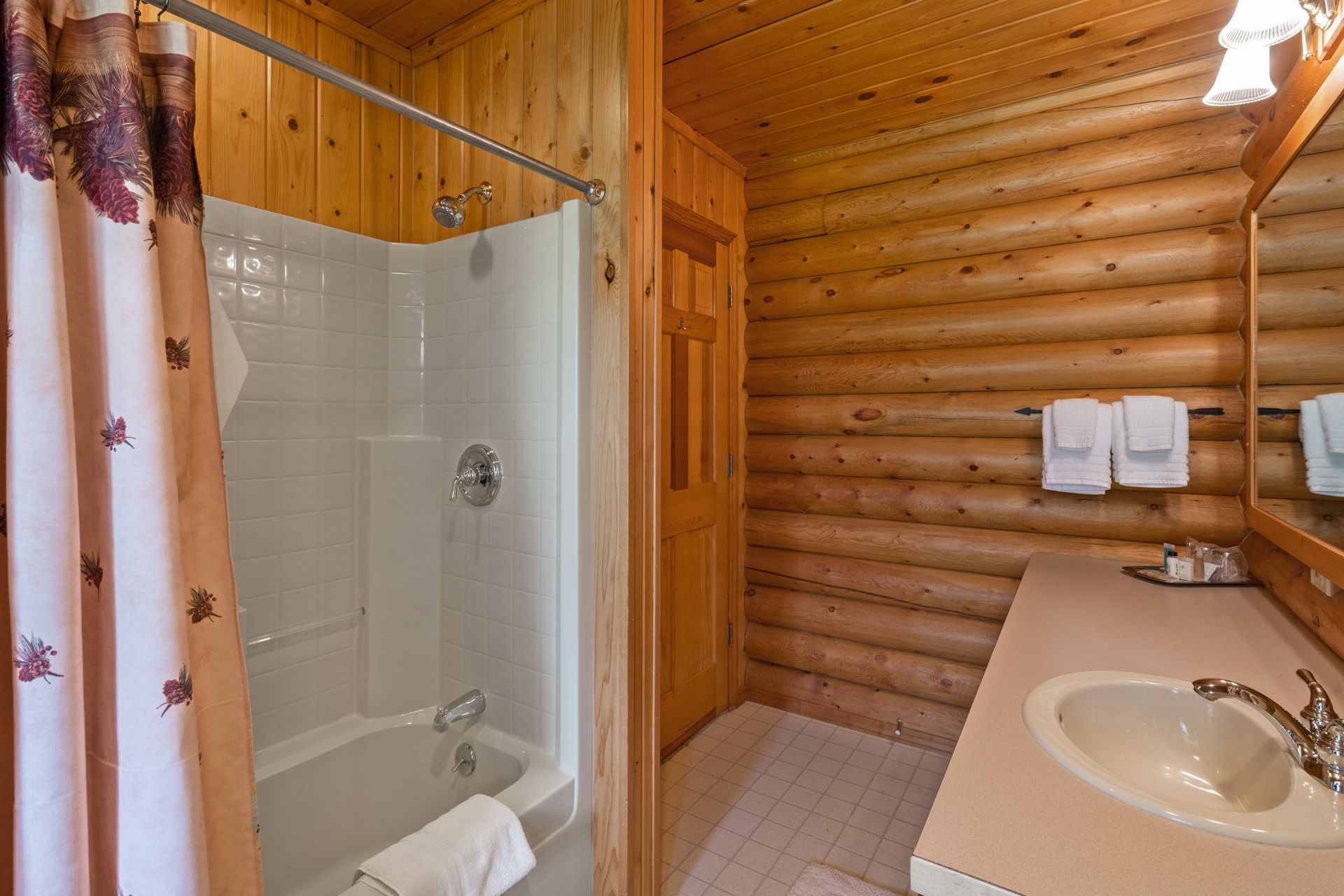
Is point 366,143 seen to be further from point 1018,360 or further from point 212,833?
point 1018,360

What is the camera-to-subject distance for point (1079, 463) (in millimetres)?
2318

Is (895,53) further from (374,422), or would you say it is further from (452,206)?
(374,422)

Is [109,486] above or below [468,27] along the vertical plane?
below

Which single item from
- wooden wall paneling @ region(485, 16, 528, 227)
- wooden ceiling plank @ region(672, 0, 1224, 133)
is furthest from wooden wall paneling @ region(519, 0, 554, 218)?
wooden ceiling plank @ region(672, 0, 1224, 133)

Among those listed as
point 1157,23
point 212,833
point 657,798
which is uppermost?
point 1157,23

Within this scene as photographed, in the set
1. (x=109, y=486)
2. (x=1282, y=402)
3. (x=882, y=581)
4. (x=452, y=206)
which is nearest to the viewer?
(x=109, y=486)

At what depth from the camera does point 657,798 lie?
1.82 metres

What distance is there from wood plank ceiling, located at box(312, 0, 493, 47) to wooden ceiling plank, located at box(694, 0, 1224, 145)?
1048 millimetres

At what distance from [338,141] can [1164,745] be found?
264 cm

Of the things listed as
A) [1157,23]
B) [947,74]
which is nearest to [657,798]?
[947,74]

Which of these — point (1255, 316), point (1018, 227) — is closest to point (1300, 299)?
point (1255, 316)

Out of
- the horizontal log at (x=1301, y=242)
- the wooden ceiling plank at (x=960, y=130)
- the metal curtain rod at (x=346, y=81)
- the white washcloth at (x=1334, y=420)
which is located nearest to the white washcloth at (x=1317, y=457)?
the white washcloth at (x=1334, y=420)

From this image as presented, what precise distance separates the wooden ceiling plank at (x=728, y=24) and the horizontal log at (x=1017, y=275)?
1.13m

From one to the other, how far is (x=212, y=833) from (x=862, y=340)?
2657 millimetres
